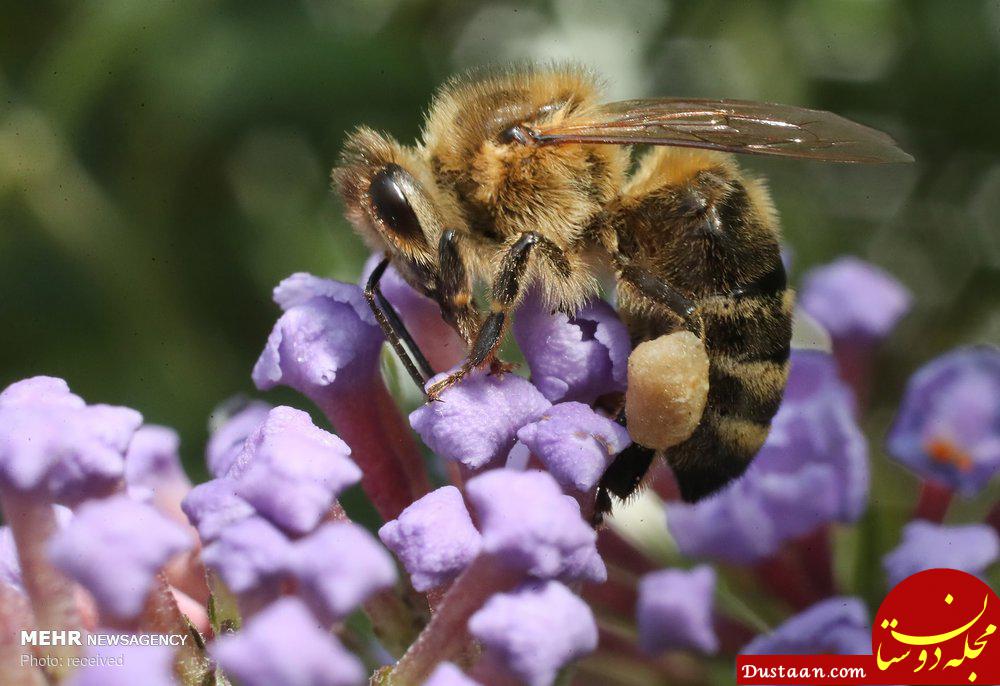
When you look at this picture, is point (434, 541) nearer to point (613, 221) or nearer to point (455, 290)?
point (455, 290)

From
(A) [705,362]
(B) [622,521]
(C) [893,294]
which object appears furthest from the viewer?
(C) [893,294]

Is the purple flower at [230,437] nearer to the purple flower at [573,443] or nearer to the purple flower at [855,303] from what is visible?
the purple flower at [573,443]

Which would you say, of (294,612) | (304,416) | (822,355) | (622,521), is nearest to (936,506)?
(822,355)

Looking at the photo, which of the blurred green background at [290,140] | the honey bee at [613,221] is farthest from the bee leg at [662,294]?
the blurred green background at [290,140]

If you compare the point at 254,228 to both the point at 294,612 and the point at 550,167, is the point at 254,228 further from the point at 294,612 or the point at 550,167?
the point at 294,612

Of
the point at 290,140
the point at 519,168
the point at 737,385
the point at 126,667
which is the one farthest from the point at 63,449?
the point at 290,140

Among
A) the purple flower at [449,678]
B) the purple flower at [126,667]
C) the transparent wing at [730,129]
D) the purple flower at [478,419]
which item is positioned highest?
the transparent wing at [730,129]
